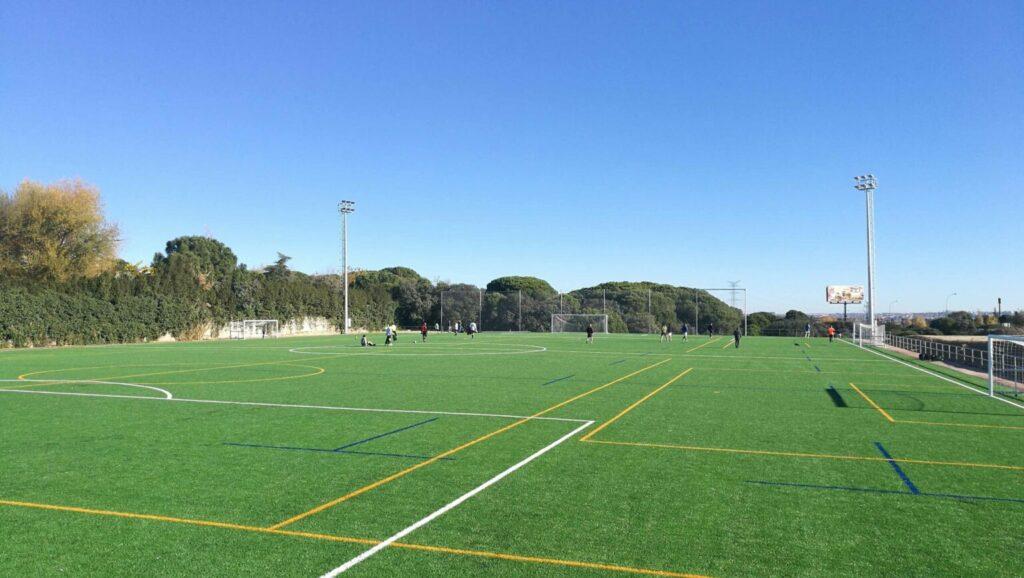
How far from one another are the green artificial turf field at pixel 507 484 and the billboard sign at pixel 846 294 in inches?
2673

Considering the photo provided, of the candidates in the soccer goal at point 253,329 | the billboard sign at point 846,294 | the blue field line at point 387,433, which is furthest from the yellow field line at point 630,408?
the billboard sign at point 846,294

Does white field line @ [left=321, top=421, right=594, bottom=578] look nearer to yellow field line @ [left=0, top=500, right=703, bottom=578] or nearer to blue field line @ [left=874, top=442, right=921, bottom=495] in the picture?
yellow field line @ [left=0, top=500, right=703, bottom=578]

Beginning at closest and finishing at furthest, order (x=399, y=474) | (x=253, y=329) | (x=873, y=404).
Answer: (x=399, y=474) → (x=873, y=404) → (x=253, y=329)

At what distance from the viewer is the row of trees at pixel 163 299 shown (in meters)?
42.4

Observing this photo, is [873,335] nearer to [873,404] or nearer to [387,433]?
[873,404]

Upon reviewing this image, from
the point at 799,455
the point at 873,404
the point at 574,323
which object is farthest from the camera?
the point at 574,323

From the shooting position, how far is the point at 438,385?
18031mm

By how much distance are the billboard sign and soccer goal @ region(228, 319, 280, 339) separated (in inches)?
2430

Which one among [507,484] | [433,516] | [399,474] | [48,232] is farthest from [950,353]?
[48,232]

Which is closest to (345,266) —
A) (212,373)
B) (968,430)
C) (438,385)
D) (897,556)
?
(212,373)

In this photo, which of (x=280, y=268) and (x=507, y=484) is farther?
(x=280, y=268)

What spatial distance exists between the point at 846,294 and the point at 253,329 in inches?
2539

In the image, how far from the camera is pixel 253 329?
58156mm

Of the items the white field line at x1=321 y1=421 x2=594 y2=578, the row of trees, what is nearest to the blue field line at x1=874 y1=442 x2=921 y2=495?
the white field line at x1=321 y1=421 x2=594 y2=578
